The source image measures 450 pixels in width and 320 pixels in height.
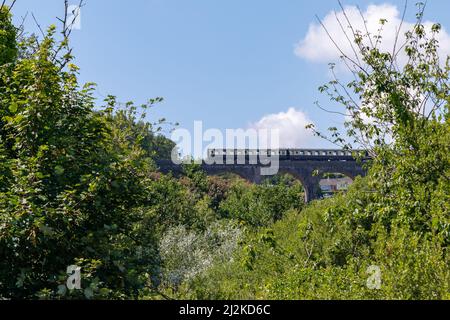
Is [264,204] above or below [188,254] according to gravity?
above

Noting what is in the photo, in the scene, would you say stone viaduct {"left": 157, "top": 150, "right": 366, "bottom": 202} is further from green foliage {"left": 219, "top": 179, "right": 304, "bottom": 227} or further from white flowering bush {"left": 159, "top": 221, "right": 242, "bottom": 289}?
white flowering bush {"left": 159, "top": 221, "right": 242, "bottom": 289}

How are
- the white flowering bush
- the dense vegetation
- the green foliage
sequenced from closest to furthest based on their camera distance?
the dense vegetation → the white flowering bush → the green foliage

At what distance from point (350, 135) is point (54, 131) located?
679 cm

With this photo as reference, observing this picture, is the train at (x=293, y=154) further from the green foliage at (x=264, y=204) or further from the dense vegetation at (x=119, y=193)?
the dense vegetation at (x=119, y=193)

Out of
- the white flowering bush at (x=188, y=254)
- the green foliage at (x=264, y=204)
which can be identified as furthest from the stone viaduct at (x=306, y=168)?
the white flowering bush at (x=188, y=254)

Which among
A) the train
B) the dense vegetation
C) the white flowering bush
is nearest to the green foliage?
the white flowering bush

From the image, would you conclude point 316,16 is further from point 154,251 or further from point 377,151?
point 154,251

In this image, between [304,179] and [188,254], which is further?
[304,179]

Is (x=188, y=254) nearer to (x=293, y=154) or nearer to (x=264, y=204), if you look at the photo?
(x=264, y=204)

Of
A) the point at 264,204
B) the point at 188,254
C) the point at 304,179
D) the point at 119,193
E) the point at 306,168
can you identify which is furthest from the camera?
the point at 306,168

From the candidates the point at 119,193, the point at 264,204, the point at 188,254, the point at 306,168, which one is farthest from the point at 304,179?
the point at 119,193

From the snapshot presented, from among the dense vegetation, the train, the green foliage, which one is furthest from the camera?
the train

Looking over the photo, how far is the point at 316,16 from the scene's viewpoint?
11.5 meters

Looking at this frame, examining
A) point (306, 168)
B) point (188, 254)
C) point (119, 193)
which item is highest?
point (306, 168)
